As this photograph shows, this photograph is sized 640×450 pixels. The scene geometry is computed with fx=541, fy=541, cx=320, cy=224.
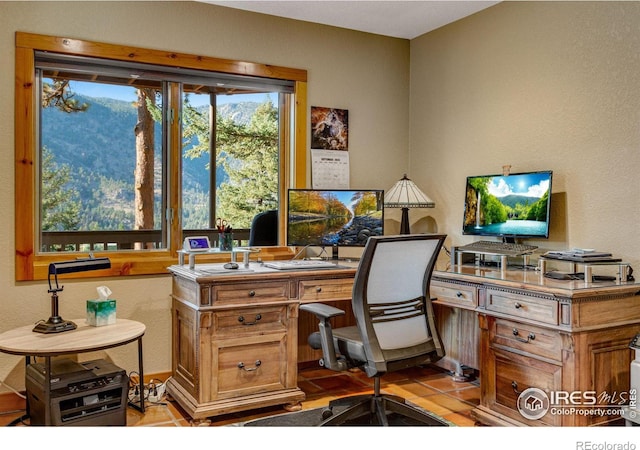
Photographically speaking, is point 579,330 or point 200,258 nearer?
point 579,330

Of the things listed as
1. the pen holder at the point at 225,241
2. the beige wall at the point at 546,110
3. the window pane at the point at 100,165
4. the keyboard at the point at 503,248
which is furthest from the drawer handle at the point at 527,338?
the window pane at the point at 100,165

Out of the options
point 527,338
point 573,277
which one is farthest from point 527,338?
point 573,277

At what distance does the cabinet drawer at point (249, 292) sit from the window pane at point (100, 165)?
88 centimetres

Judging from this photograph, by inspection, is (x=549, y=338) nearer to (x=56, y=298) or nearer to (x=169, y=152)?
(x=56, y=298)

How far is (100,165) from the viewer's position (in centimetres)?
337

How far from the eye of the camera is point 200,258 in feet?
11.5

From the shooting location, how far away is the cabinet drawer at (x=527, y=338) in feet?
7.99

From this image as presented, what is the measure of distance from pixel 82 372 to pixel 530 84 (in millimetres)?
2954

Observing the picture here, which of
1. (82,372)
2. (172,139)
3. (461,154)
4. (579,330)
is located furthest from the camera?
(461,154)

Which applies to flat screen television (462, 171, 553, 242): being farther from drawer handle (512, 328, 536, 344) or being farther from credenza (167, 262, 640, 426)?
drawer handle (512, 328, 536, 344)

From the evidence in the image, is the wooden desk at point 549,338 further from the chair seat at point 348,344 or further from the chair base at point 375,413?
the chair seat at point 348,344

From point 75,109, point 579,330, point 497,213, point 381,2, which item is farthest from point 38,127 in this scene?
point 579,330

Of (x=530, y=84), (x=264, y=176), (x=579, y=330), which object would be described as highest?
(x=530, y=84)
